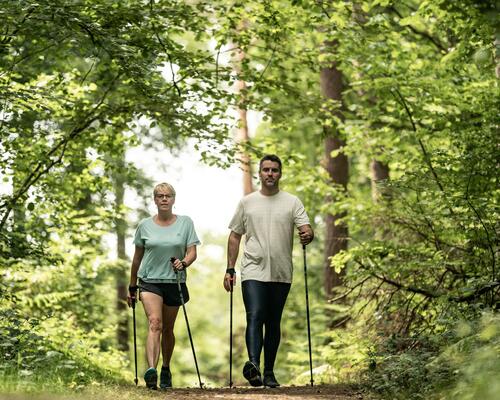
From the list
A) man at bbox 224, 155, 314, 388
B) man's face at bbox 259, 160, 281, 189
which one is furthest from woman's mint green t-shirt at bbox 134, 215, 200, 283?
man's face at bbox 259, 160, 281, 189

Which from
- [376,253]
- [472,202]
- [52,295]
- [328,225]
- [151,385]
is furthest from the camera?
[328,225]

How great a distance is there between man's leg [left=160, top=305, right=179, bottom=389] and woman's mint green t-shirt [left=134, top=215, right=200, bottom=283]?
378 mm

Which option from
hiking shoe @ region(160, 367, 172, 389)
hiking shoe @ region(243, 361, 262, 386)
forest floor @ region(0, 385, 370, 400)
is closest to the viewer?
forest floor @ region(0, 385, 370, 400)

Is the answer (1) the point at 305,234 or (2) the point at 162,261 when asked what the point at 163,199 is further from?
(1) the point at 305,234

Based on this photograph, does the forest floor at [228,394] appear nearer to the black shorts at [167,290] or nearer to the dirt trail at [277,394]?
the dirt trail at [277,394]

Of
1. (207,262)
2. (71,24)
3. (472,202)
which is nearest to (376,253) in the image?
(472,202)

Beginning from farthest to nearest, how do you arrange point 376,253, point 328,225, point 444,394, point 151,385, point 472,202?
point 328,225 → point 376,253 → point 472,202 → point 151,385 → point 444,394

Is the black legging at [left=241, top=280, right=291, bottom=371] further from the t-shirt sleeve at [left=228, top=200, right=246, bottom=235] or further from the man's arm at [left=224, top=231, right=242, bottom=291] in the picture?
the t-shirt sleeve at [left=228, top=200, right=246, bottom=235]

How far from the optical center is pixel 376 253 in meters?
10.4

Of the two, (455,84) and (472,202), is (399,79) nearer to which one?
(455,84)

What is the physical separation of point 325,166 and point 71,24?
29.0 ft

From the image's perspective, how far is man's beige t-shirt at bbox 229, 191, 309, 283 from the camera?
8.91 metres

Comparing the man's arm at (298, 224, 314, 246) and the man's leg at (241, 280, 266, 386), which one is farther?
the man's arm at (298, 224, 314, 246)

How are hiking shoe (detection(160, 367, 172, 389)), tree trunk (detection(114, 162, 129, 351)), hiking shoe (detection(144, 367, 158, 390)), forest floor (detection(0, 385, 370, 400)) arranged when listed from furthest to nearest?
tree trunk (detection(114, 162, 129, 351)), hiking shoe (detection(160, 367, 172, 389)), hiking shoe (detection(144, 367, 158, 390)), forest floor (detection(0, 385, 370, 400))
